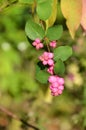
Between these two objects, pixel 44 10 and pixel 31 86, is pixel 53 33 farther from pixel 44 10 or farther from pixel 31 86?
pixel 31 86

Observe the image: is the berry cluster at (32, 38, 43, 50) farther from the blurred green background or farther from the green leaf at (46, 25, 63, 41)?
the blurred green background

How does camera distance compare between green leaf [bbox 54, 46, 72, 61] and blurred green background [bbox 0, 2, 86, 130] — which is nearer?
green leaf [bbox 54, 46, 72, 61]

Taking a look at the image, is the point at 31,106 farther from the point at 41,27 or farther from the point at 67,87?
the point at 41,27

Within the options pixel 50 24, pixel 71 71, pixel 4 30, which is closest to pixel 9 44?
pixel 4 30

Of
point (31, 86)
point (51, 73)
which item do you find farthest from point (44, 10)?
point (31, 86)

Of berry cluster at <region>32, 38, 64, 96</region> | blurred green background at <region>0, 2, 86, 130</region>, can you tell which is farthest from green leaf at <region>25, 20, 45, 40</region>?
blurred green background at <region>0, 2, 86, 130</region>

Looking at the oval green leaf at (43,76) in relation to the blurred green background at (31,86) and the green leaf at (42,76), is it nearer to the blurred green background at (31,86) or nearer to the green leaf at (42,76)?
the green leaf at (42,76)

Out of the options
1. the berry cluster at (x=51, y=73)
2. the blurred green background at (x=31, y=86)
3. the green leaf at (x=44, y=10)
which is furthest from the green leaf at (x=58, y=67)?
the blurred green background at (x=31, y=86)
